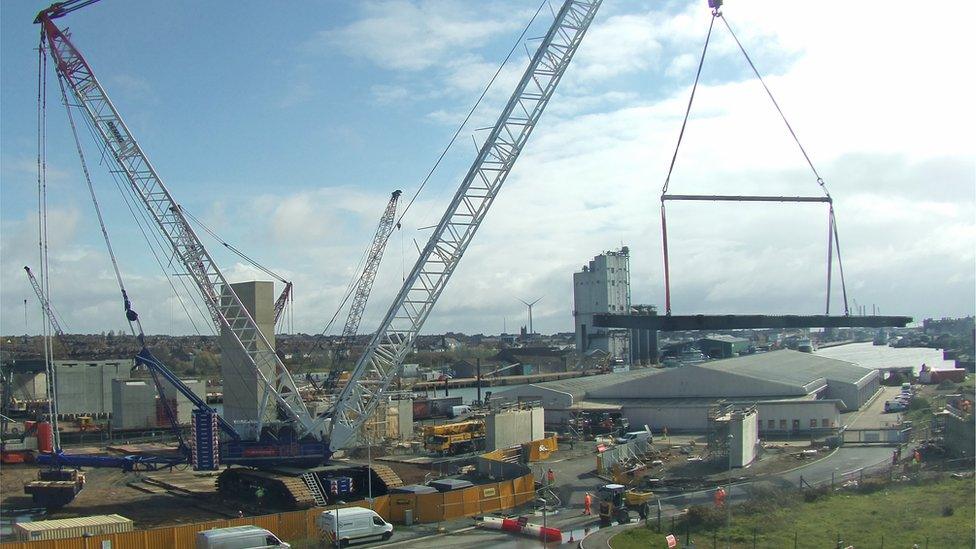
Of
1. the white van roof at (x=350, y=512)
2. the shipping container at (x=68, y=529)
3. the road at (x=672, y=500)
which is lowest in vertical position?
the road at (x=672, y=500)

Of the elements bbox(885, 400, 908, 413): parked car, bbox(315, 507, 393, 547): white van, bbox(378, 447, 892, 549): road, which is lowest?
bbox(885, 400, 908, 413): parked car

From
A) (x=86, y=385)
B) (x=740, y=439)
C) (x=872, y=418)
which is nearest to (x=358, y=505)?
(x=740, y=439)

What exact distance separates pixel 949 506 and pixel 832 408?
20638 millimetres

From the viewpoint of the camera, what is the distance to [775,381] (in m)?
45.6

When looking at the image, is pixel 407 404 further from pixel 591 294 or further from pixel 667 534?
A: pixel 591 294

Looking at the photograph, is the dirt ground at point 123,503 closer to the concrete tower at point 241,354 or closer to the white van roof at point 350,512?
the white van roof at point 350,512

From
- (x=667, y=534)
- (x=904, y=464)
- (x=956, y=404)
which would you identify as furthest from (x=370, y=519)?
(x=956, y=404)

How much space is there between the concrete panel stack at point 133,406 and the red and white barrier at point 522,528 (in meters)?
38.0

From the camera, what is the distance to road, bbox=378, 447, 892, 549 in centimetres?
2025

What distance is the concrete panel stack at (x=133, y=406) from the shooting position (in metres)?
53.2

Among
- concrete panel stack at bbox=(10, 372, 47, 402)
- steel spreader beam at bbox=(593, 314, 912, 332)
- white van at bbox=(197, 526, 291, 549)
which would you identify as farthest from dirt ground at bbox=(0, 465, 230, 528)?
concrete panel stack at bbox=(10, 372, 47, 402)

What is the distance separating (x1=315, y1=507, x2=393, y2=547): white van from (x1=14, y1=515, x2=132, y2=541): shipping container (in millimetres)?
4536

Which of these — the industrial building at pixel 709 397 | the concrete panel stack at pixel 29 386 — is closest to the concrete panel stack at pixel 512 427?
the industrial building at pixel 709 397

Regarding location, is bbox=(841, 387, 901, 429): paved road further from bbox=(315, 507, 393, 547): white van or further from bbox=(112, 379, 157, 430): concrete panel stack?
bbox=(112, 379, 157, 430): concrete panel stack
